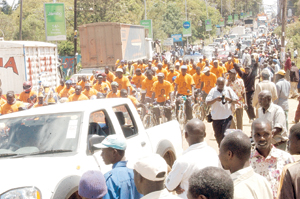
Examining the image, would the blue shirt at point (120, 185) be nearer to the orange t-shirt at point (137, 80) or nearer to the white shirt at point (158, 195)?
the white shirt at point (158, 195)

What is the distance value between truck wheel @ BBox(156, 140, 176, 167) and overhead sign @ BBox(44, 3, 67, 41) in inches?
585

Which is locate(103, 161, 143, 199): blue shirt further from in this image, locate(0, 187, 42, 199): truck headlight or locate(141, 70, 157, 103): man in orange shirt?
locate(141, 70, 157, 103): man in orange shirt

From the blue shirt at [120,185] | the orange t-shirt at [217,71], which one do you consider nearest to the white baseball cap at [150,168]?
the blue shirt at [120,185]

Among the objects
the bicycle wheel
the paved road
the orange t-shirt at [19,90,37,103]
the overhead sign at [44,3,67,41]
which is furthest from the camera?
the overhead sign at [44,3,67,41]

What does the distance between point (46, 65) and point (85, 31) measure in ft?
11.9

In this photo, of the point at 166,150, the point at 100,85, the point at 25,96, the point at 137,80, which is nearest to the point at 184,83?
the point at 137,80

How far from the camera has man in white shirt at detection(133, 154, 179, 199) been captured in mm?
2826

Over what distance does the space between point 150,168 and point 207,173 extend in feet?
2.17

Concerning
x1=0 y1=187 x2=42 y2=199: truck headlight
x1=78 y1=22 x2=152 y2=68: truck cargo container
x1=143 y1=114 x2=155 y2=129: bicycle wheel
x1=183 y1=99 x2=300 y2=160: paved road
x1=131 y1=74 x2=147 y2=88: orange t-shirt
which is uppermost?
x1=78 y1=22 x2=152 y2=68: truck cargo container

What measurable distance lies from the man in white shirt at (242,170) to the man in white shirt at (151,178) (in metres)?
0.51

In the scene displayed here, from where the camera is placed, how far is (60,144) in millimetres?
4668

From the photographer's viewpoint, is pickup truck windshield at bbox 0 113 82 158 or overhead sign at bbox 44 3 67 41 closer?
pickup truck windshield at bbox 0 113 82 158

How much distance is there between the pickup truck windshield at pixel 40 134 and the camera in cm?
464

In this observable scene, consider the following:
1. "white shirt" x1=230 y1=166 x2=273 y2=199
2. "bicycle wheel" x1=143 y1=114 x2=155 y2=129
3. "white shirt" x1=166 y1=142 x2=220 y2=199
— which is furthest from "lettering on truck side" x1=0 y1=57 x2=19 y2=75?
"white shirt" x1=230 y1=166 x2=273 y2=199
